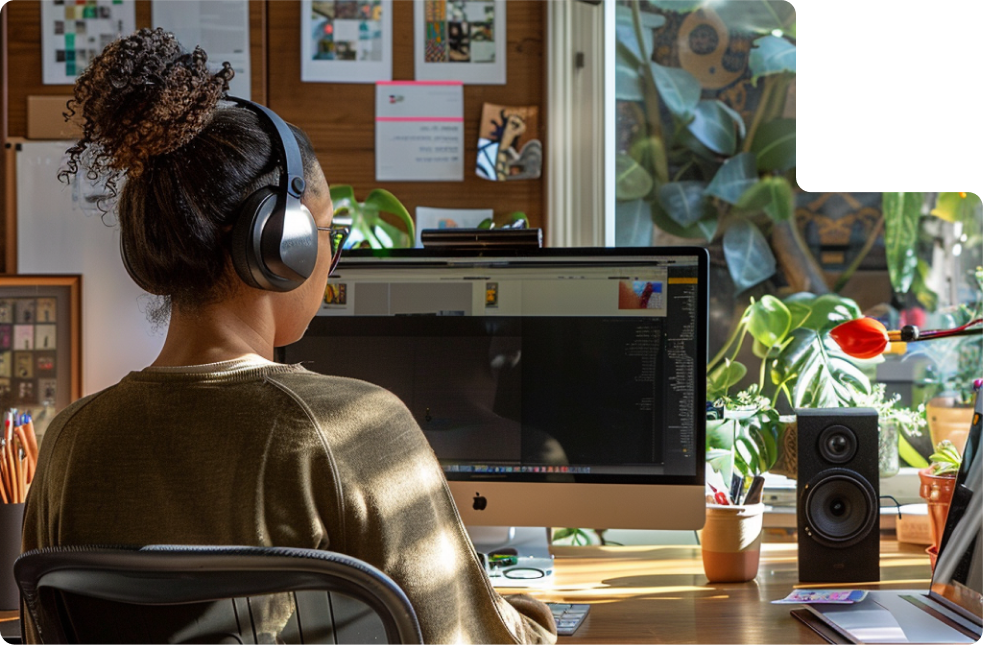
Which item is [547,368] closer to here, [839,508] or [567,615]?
[567,615]

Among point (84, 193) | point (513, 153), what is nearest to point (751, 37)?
point (513, 153)

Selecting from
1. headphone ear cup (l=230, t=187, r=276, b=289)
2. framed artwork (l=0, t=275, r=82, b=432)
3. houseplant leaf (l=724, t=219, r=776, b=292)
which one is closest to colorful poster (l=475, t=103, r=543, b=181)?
houseplant leaf (l=724, t=219, r=776, b=292)

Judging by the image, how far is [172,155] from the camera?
0.76 m

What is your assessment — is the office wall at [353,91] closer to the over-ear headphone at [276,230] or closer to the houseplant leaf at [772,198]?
the houseplant leaf at [772,198]

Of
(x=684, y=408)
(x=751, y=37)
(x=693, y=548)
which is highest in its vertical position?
(x=751, y=37)

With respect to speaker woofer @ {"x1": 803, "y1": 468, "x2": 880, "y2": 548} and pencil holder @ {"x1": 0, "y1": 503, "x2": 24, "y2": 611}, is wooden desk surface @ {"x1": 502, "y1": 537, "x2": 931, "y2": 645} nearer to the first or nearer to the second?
speaker woofer @ {"x1": 803, "y1": 468, "x2": 880, "y2": 548}

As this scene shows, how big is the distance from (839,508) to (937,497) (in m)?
0.16

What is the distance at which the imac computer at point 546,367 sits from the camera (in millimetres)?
1286

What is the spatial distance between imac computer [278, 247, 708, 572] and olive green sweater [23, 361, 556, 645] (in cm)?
54

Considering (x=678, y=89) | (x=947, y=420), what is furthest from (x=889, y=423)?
(x=678, y=89)

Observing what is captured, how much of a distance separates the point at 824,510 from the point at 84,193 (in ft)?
4.55

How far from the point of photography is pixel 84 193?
165 cm

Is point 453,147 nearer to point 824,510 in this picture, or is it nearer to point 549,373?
point 549,373

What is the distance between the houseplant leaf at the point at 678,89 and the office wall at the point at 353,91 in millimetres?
249
